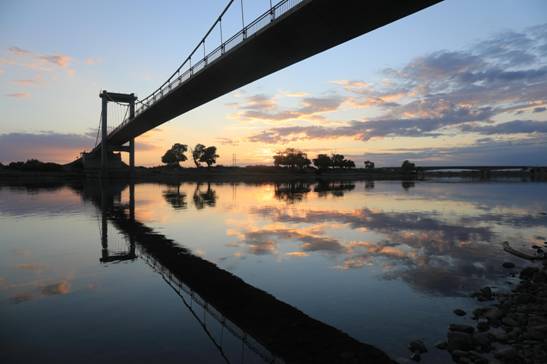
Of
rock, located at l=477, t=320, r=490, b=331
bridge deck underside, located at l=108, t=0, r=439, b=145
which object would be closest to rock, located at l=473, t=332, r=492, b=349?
rock, located at l=477, t=320, r=490, b=331

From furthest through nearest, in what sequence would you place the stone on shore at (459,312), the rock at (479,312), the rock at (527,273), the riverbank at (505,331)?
the rock at (527,273)
the stone on shore at (459,312)
the rock at (479,312)
the riverbank at (505,331)

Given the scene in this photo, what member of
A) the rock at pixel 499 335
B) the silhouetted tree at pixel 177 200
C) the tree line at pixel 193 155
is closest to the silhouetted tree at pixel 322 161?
the tree line at pixel 193 155

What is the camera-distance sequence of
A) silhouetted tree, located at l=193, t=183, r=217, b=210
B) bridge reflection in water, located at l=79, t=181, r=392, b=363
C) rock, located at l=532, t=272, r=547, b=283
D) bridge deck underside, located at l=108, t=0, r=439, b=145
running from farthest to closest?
silhouetted tree, located at l=193, t=183, r=217, b=210 < bridge deck underside, located at l=108, t=0, r=439, b=145 < rock, located at l=532, t=272, r=547, b=283 < bridge reflection in water, located at l=79, t=181, r=392, b=363

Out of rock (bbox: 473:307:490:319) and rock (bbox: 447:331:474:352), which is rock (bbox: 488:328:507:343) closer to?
rock (bbox: 447:331:474:352)

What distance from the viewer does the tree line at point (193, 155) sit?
146 metres

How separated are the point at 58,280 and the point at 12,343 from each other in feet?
13.5

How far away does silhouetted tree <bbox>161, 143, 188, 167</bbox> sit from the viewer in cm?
14900

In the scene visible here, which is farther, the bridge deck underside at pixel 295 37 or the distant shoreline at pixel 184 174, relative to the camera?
the distant shoreline at pixel 184 174

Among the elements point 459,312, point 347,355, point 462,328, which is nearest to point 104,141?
point 459,312

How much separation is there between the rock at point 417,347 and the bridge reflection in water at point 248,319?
25.7 inches

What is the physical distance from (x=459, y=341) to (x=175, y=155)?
5911 inches

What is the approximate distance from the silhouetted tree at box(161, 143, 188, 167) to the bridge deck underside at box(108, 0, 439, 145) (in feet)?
380

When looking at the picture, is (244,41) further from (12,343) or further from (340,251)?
(12,343)

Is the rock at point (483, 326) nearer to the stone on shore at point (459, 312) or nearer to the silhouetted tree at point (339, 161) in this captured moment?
the stone on shore at point (459, 312)
